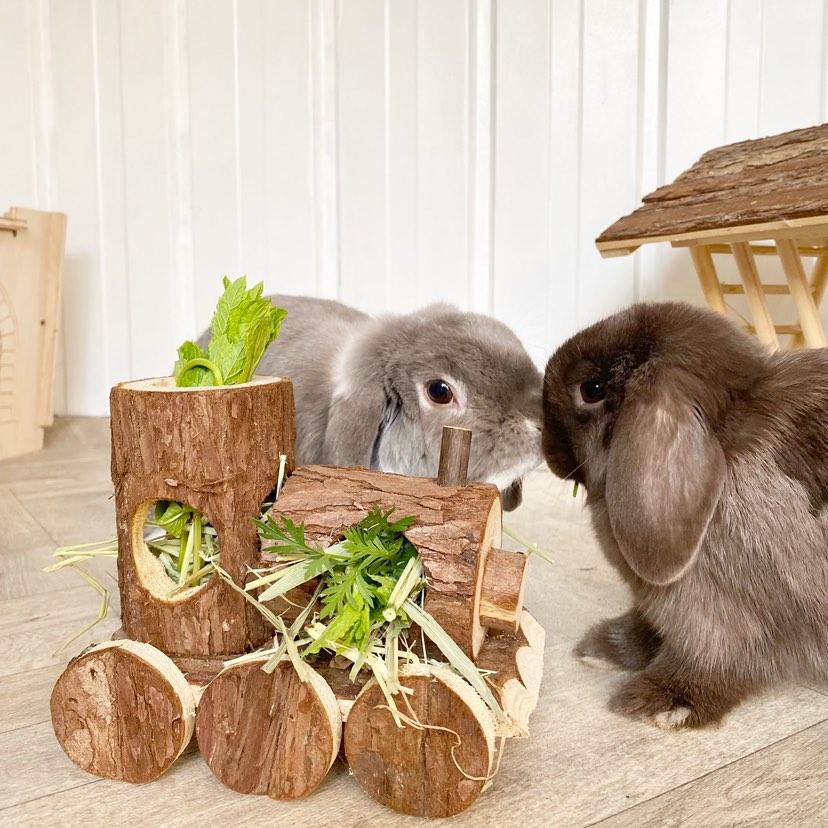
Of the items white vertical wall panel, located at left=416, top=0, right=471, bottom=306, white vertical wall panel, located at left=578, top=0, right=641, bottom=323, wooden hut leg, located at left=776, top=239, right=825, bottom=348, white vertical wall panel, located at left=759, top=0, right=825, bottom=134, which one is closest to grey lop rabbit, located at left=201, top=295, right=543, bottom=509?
wooden hut leg, located at left=776, top=239, right=825, bottom=348

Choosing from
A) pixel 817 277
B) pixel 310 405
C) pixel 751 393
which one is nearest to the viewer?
pixel 751 393

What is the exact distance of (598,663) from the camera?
1162mm

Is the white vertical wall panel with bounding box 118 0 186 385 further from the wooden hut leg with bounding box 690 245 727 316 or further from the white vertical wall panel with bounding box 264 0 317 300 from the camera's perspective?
the wooden hut leg with bounding box 690 245 727 316

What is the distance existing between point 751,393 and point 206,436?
67 centimetres

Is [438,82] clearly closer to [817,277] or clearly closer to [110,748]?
[817,277]

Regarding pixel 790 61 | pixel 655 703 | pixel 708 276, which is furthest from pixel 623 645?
pixel 790 61

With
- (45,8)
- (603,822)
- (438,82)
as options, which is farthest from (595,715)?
(45,8)

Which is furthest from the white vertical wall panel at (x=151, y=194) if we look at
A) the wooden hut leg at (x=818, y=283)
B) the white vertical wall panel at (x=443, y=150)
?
the wooden hut leg at (x=818, y=283)

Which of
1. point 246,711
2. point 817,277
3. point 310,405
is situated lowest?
point 246,711

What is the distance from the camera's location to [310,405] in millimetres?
1396

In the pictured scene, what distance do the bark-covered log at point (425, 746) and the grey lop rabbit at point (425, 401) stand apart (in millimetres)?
503

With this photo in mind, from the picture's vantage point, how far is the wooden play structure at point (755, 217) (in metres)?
1.71

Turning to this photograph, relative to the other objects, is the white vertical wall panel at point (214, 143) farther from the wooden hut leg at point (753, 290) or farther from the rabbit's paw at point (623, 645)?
the rabbit's paw at point (623, 645)

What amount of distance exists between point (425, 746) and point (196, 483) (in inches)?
14.8
